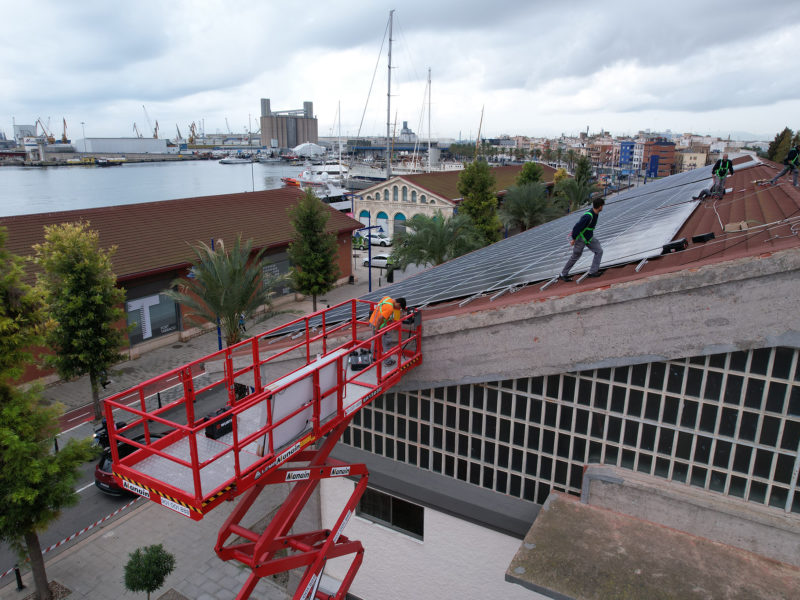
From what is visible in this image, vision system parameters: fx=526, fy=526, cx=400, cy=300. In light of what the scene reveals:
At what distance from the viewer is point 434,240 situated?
2894 centimetres

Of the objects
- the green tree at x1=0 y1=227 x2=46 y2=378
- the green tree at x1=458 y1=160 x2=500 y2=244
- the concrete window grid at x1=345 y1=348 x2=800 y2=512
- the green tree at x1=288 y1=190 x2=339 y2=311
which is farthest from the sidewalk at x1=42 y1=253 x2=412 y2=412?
the green tree at x1=458 y1=160 x2=500 y2=244

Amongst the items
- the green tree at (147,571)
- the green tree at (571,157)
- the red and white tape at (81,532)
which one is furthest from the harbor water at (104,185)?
the green tree at (147,571)

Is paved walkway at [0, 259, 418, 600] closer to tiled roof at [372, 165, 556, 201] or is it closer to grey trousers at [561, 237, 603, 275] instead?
grey trousers at [561, 237, 603, 275]

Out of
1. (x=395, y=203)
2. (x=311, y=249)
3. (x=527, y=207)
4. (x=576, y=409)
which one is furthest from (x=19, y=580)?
(x=395, y=203)

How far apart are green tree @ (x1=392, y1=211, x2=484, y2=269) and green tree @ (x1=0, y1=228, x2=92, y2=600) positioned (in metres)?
20.9

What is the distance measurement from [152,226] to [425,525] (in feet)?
78.2

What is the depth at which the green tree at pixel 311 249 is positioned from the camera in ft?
87.2

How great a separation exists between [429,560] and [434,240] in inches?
825

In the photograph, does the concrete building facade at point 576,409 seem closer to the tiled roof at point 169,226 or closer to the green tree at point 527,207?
the tiled roof at point 169,226

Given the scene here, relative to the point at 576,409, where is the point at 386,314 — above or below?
above

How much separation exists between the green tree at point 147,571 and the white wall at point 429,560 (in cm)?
331

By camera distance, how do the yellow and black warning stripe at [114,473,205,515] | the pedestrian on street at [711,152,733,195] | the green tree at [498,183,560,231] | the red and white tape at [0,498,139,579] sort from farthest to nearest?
the green tree at [498,183,560,231] → the pedestrian on street at [711,152,733,195] → the red and white tape at [0,498,139,579] → the yellow and black warning stripe at [114,473,205,515]

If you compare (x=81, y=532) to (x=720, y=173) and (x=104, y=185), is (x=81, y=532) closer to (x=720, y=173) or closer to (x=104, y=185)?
(x=720, y=173)

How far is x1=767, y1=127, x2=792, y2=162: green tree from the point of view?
6250 centimetres
